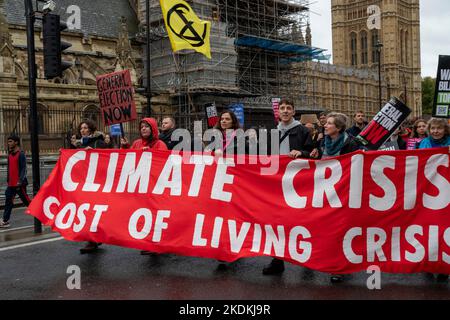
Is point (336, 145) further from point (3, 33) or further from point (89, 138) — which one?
point (3, 33)

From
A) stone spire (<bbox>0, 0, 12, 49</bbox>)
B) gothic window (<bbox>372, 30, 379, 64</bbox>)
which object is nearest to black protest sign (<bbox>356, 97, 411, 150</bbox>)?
stone spire (<bbox>0, 0, 12, 49</bbox>)

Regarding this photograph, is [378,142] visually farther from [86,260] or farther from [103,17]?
[103,17]

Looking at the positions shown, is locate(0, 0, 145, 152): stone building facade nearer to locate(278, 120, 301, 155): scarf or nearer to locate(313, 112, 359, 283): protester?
locate(278, 120, 301, 155): scarf

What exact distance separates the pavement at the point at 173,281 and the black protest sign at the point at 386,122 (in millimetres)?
1799

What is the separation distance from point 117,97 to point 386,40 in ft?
295

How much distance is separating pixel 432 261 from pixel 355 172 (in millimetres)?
1159

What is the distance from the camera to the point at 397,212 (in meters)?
5.53

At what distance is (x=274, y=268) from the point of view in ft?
19.9

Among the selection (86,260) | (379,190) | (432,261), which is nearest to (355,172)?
(379,190)

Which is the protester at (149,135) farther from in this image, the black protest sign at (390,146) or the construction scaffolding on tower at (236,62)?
the construction scaffolding on tower at (236,62)

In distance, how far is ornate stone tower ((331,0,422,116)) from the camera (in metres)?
91.4

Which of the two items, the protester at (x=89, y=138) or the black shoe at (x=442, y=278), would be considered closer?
the black shoe at (x=442, y=278)

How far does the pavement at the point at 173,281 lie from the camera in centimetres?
523

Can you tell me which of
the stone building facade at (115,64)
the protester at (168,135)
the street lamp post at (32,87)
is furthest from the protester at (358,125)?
the stone building facade at (115,64)
